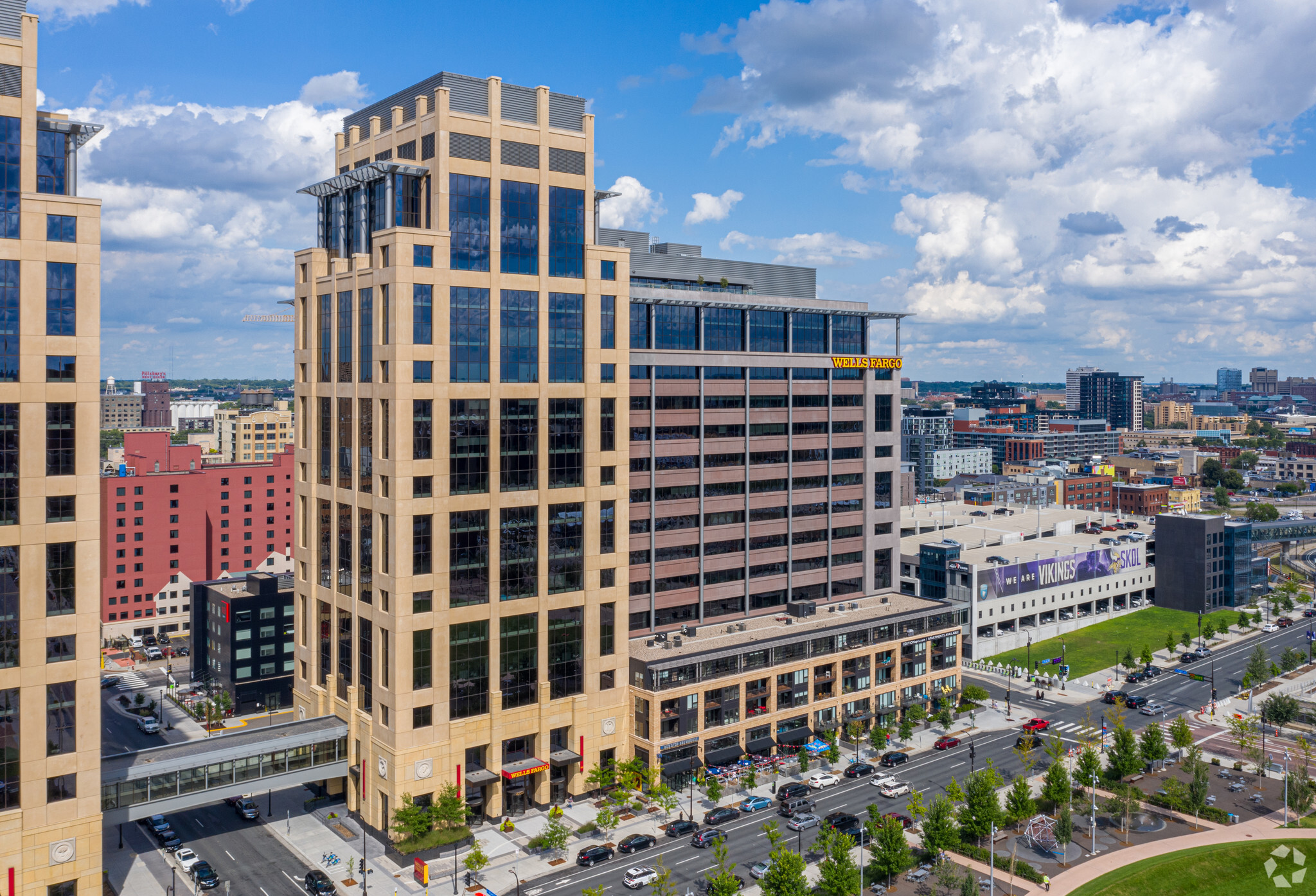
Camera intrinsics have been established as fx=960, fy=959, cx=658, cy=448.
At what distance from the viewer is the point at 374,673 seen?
9238 centimetres

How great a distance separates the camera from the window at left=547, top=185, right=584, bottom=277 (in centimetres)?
9944


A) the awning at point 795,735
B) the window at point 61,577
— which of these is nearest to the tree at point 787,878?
the awning at point 795,735

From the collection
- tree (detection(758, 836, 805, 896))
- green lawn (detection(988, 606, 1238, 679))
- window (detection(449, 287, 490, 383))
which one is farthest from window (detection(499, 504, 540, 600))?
green lawn (detection(988, 606, 1238, 679))

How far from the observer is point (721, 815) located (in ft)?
317

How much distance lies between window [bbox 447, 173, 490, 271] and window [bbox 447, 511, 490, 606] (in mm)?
24395

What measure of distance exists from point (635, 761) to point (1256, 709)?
308 ft

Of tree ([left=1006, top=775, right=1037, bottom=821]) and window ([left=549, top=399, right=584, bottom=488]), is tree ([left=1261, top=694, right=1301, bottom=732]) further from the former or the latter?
window ([left=549, top=399, right=584, bottom=488])

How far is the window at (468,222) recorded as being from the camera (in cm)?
9319

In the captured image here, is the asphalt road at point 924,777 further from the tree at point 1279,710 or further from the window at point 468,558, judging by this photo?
the window at point 468,558

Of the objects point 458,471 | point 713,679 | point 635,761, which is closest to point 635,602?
point 713,679

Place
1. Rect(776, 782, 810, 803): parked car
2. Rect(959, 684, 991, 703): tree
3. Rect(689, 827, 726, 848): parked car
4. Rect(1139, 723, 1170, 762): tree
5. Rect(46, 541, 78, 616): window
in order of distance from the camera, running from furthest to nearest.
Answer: Rect(959, 684, 991, 703): tree < Rect(1139, 723, 1170, 762): tree < Rect(776, 782, 810, 803): parked car < Rect(689, 827, 726, 848): parked car < Rect(46, 541, 78, 616): window

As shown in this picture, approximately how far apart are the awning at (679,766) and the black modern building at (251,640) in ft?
213

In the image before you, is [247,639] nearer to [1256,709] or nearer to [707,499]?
[707,499]

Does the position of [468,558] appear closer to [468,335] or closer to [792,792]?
[468,335]
